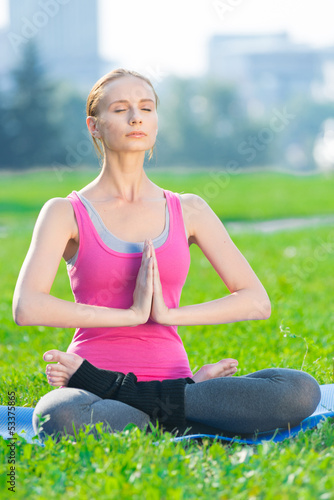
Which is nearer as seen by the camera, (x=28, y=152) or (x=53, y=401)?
(x=53, y=401)

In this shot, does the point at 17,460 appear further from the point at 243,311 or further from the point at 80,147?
the point at 80,147

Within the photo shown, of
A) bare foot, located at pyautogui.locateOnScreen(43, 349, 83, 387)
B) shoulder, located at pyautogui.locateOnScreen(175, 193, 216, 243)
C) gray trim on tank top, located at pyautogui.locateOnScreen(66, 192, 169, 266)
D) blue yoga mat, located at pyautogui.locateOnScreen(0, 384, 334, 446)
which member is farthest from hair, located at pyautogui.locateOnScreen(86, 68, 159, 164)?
blue yoga mat, located at pyautogui.locateOnScreen(0, 384, 334, 446)

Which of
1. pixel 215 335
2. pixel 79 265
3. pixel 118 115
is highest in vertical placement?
pixel 118 115

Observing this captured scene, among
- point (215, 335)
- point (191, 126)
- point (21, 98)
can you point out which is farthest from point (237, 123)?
point (215, 335)

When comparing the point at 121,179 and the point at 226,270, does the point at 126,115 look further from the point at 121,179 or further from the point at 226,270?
the point at 226,270

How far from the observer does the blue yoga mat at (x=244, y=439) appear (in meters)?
2.74

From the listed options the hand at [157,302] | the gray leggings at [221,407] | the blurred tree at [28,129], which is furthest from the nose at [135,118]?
the blurred tree at [28,129]

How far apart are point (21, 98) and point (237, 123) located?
69.6 feet

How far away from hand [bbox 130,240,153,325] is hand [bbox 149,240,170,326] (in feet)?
→ 0.10

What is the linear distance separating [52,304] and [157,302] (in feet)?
1.29

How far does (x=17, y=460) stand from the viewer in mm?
2461

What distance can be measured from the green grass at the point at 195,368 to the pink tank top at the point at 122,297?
0.40 meters

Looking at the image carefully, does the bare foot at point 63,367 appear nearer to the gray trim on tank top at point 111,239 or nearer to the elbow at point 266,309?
the gray trim on tank top at point 111,239

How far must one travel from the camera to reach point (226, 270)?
10.2 ft
